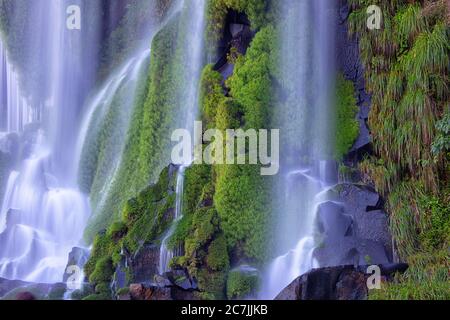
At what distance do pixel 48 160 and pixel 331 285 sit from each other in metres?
8.17

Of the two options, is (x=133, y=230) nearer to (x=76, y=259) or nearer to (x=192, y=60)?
(x=76, y=259)

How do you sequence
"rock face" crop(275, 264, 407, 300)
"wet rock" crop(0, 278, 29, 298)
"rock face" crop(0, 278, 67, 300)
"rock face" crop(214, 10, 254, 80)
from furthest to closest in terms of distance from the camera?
"rock face" crop(214, 10, 254, 80), "wet rock" crop(0, 278, 29, 298), "rock face" crop(0, 278, 67, 300), "rock face" crop(275, 264, 407, 300)

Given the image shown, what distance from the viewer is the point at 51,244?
13078mm

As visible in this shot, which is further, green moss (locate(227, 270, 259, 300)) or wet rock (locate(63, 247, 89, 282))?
wet rock (locate(63, 247, 89, 282))

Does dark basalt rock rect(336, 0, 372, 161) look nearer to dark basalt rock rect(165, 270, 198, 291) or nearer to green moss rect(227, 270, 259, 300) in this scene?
green moss rect(227, 270, 259, 300)

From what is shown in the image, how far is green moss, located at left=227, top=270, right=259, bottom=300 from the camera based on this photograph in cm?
1016

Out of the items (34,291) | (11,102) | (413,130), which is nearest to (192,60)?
(413,130)

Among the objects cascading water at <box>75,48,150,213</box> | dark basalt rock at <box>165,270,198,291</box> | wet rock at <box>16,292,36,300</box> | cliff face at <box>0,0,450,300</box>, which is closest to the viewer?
cliff face at <box>0,0,450,300</box>

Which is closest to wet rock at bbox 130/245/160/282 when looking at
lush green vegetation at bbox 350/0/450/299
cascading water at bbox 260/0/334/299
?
cascading water at bbox 260/0/334/299

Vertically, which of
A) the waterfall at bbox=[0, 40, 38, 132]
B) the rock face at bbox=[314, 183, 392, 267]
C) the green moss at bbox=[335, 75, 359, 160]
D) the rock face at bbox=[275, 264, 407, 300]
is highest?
the waterfall at bbox=[0, 40, 38, 132]

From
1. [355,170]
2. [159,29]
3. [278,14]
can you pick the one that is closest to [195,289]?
[355,170]

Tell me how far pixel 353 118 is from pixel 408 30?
1.83 meters

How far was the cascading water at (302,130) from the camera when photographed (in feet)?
35.2

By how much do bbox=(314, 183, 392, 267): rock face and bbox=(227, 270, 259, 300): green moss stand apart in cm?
105
